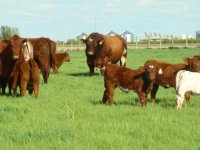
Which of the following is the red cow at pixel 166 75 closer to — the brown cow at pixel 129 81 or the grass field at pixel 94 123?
the grass field at pixel 94 123

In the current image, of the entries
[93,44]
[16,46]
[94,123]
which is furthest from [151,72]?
[93,44]

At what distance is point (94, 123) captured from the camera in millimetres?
8891

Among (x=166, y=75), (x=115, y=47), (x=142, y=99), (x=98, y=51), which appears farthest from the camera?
(x=115, y=47)

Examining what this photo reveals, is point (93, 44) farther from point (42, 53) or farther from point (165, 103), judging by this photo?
point (165, 103)

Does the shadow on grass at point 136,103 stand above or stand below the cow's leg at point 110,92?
below

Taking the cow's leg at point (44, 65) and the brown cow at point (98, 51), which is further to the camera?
the brown cow at point (98, 51)

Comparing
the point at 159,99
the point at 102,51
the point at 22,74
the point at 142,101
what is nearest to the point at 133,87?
the point at 142,101

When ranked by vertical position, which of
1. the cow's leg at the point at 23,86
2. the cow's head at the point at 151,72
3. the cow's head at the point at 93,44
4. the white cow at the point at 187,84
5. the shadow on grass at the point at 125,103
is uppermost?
the cow's head at the point at 93,44

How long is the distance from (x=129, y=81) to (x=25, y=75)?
10.4 ft

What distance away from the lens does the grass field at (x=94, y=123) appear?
7269 millimetres

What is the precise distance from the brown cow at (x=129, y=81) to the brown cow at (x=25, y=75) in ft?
7.96

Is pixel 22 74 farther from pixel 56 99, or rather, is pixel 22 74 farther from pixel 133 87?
pixel 133 87

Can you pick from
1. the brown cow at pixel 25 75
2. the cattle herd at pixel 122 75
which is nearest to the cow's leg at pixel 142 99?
the cattle herd at pixel 122 75

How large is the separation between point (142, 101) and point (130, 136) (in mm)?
3680
